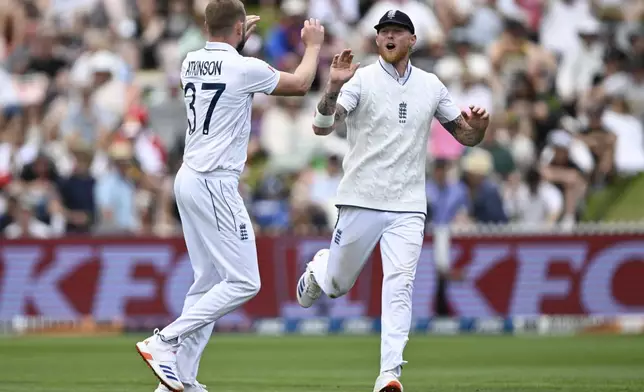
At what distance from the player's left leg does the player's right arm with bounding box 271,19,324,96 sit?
1.23m

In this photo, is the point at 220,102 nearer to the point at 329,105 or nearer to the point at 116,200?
the point at 329,105

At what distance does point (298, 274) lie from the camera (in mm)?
18719

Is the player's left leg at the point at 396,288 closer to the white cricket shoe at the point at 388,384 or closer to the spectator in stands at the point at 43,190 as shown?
the white cricket shoe at the point at 388,384

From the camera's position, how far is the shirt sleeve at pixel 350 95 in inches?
403

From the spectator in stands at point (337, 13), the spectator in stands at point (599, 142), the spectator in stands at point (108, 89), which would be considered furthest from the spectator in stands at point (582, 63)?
the spectator in stands at point (108, 89)

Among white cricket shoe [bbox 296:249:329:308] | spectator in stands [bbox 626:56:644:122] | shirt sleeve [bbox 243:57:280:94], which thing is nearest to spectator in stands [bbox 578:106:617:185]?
spectator in stands [bbox 626:56:644:122]

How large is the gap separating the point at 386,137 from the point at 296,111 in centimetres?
1164

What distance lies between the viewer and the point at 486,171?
19.8 m

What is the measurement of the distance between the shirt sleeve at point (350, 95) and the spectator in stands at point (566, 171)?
9419 mm

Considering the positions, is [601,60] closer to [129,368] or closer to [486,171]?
[486,171]

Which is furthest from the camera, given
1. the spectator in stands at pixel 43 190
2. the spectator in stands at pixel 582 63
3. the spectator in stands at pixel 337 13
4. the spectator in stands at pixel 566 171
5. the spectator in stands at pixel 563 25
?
the spectator in stands at pixel 337 13

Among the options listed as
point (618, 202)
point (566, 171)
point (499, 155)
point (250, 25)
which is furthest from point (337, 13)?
point (250, 25)

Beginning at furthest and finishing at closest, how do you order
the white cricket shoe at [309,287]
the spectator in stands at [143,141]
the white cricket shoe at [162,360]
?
the spectator in stands at [143,141] → the white cricket shoe at [309,287] → the white cricket shoe at [162,360]

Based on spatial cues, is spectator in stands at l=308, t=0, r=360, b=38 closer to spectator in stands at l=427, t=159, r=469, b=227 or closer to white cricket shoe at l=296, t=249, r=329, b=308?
spectator in stands at l=427, t=159, r=469, b=227
